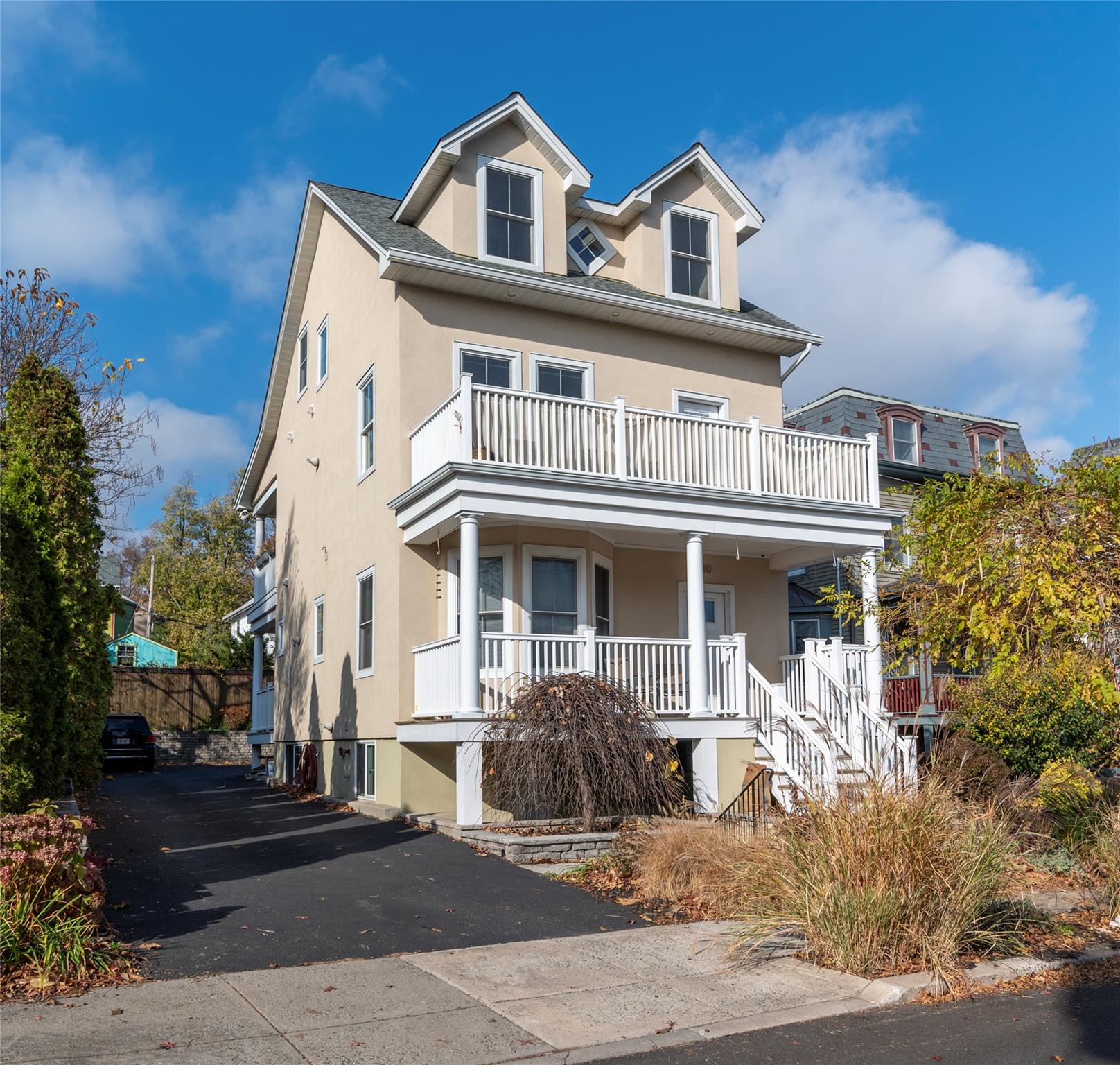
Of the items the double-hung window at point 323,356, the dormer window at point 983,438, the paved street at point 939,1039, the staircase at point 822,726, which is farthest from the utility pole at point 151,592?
the paved street at point 939,1039

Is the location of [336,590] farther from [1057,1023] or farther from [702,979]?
[1057,1023]

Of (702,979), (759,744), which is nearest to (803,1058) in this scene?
(702,979)

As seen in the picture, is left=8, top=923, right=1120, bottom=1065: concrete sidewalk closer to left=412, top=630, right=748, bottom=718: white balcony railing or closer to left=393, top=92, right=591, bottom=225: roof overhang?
left=412, top=630, right=748, bottom=718: white balcony railing

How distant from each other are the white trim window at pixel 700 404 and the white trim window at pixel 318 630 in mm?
7228

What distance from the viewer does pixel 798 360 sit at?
18844 mm

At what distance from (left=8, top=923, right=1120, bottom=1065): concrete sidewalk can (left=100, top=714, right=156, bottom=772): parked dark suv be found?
21.8m

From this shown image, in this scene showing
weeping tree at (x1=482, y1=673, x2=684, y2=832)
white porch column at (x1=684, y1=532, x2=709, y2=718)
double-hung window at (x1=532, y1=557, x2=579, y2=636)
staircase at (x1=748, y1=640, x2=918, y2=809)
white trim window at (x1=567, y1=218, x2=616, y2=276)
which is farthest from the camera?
white trim window at (x1=567, y1=218, x2=616, y2=276)

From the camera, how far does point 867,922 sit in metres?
7.18

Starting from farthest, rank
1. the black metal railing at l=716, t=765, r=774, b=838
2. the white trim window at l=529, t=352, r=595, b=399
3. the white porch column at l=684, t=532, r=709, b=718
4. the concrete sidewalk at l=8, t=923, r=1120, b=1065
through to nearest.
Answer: the white trim window at l=529, t=352, r=595, b=399 < the white porch column at l=684, t=532, r=709, b=718 < the black metal railing at l=716, t=765, r=774, b=838 < the concrete sidewalk at l=8, t=923, r=1120, b=1065

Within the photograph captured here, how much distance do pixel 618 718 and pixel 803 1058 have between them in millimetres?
6838

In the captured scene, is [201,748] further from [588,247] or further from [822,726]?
[822,726]

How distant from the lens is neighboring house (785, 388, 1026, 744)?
27.8 metres

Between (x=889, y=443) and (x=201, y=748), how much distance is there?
71.9 ft

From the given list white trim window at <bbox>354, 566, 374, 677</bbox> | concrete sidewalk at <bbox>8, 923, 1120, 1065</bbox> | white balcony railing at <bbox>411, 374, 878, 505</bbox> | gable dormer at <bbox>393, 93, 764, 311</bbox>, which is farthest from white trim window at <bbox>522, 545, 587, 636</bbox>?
concrete sidewalk at <bbox>8, 923, 1120, 1065</bbox>
